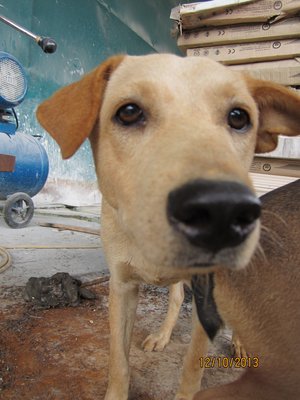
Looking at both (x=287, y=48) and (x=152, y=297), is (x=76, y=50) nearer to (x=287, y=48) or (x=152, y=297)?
(x=287, y=48)

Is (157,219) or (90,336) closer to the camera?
(157,219)

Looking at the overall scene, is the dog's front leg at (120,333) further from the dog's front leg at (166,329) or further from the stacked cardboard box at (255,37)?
the stacked cardboard box at (255,37)

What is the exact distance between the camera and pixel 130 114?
147cm

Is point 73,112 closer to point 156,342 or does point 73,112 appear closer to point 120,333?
point 120,333

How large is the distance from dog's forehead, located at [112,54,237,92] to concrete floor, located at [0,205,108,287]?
1984 millimetres

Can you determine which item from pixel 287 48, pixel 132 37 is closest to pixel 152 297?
pixel 287 48

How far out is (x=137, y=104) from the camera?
146cm

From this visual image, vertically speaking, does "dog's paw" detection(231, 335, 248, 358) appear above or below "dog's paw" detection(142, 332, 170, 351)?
above

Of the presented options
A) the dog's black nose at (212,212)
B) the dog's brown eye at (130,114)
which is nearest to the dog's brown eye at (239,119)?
the dog's brown eye at (130,114)

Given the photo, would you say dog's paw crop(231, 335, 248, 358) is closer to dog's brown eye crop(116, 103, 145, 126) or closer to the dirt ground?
the dirt ground

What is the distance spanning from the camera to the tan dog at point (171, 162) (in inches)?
35.8

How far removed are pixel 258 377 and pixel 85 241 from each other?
12.6 feet

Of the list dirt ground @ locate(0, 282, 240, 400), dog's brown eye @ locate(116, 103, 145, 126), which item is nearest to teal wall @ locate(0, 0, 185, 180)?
dirt ground @ locate(0, 282, 240, 400)

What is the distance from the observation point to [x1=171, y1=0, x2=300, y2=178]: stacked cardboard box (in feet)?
9.96
